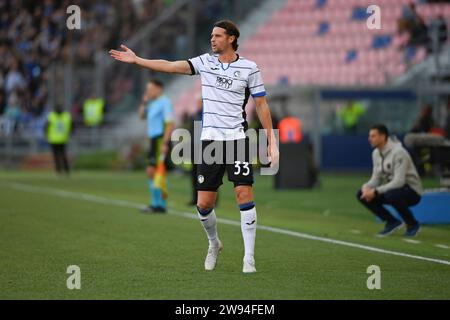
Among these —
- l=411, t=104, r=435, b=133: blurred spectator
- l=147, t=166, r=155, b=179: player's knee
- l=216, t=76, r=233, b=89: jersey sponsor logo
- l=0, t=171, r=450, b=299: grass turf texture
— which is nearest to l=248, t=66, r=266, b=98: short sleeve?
l=216, t=76, r=233, b=89: jersey sponsor logo

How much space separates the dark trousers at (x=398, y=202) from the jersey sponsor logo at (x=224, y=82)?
484cm

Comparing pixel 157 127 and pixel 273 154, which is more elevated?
pixel 273 154

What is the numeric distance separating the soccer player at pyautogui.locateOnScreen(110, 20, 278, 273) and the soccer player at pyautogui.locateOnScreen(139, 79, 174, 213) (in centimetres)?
777

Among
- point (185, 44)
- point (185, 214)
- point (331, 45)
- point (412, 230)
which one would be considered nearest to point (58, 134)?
point (185, 44)

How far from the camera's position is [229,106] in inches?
414

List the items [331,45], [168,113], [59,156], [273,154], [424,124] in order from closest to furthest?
[273,154] → [168,113] → [424,124] → [59,156] → [331,45]

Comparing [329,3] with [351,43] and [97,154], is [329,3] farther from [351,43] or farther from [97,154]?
[97,154]

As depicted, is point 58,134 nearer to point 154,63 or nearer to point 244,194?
point 154,63

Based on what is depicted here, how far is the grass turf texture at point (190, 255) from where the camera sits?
9.34 meters

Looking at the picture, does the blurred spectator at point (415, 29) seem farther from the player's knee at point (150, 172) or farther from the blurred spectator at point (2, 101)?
the player's knee at point (150, 172)

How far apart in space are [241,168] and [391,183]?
15.4 feet
